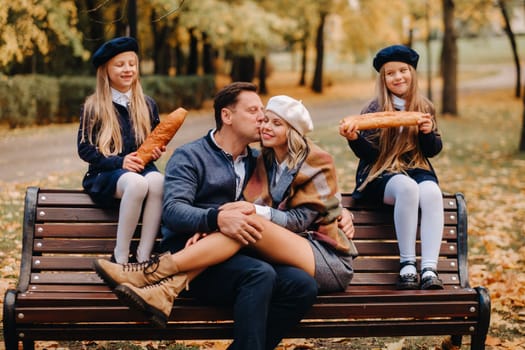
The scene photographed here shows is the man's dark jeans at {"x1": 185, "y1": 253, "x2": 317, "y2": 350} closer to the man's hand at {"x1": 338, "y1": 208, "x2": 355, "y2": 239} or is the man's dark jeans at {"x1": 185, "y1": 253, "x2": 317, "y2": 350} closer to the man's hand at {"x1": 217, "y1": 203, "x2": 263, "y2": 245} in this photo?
the man's hand at {"x1": 217, "y1": 203, "x2": 263, "y2": 245}

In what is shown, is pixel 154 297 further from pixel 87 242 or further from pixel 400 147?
pixel 400 147

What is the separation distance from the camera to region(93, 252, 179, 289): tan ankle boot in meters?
3.73

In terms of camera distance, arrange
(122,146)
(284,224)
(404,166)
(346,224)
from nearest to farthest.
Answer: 1. (284,224)
2. (346,224)
3. (122,146)
4. (404,166)

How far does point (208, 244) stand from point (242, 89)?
3.09 ft

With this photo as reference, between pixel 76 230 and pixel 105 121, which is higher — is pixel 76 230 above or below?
below

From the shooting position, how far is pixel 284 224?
13.1ft

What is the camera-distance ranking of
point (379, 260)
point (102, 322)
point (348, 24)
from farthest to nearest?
point (348, 24) < point (379, 260) < point (102, 322)

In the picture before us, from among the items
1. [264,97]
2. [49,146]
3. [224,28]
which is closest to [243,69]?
[264,97]

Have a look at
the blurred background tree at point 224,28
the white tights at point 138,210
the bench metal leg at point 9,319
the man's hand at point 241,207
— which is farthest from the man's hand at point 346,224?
the blurred background tree at point 224,28

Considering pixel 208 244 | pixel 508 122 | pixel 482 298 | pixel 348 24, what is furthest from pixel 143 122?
pixel 348 24

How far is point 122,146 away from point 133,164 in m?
0.25

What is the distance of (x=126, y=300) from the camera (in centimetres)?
360

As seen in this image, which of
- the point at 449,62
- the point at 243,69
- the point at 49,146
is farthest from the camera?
the point at 243,69

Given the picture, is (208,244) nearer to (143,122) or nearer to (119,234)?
(119,234)
